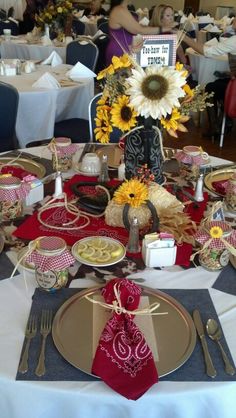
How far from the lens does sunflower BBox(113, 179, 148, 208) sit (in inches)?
49.6

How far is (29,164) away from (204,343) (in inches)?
42.2

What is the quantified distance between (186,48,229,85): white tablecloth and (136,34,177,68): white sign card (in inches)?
140

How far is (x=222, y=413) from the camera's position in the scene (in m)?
0.89

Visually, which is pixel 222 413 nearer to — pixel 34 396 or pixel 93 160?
pixel 34 396

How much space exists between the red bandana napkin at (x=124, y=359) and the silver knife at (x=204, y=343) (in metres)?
0.11

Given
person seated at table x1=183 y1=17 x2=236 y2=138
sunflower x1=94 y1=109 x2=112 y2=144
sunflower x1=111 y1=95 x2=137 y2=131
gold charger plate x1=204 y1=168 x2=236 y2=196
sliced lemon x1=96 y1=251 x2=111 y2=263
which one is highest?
sunflower x1=111 y1=95 x2=137 y2=131

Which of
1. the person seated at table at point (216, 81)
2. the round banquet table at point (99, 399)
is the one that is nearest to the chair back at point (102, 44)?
the person seated at table at point (216, 81)

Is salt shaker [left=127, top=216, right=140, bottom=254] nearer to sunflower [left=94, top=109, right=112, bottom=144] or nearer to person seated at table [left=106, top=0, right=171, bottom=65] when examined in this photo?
sunflower [left=94, top=109, right=112, bottom=144]

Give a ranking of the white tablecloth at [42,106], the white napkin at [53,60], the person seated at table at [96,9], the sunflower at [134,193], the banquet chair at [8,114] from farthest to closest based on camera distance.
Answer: the person seated at table at [96,9], the white napkin at [53,60], the white tablecloth at [42,106], the banquet chair at [8,114], the sunflower at [134,193]

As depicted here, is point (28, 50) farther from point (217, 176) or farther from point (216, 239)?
point (216, 239)

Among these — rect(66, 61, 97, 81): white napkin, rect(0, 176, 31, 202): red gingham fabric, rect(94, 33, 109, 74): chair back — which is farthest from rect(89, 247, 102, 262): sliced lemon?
rect(94, 33, 109, 74): chair back

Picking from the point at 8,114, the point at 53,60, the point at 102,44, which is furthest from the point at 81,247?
the point at 102,44

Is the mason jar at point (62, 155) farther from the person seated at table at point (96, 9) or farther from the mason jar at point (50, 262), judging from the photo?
the person seated at table at point (96, 9)

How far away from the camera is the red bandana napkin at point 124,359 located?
33.0 inches
